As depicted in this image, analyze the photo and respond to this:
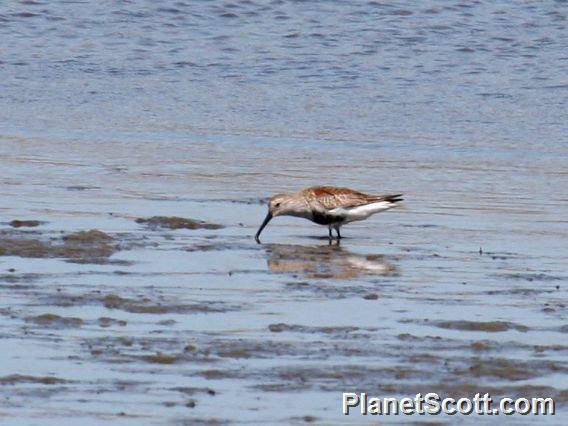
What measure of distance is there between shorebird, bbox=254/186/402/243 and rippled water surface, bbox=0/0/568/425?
0.21 metres

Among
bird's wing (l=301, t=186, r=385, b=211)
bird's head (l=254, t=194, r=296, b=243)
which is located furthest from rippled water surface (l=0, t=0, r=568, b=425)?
bird's wing (l=301, t=186, r=385, b=211)

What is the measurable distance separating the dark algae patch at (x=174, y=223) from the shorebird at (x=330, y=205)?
1.65 feet

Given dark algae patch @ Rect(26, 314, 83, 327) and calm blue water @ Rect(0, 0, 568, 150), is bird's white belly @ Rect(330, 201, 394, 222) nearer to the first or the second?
dark algae patch @ Rect(26, 314, 83, 327)

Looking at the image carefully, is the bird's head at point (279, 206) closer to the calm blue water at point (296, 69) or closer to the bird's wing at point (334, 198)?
the bird's wing at point (334, 198)

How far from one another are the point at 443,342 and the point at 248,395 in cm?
150

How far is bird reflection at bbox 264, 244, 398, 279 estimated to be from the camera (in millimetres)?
10805

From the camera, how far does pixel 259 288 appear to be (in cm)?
1002

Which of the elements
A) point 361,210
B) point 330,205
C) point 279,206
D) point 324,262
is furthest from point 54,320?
point 361,210

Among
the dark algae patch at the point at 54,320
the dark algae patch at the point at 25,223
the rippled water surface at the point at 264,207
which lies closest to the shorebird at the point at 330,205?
the rippled water surface at the point at 264,207

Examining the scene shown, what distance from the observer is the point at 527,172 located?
15.8 meters

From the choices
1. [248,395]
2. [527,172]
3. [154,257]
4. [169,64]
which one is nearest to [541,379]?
[248,395]

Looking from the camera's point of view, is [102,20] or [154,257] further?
[102,20]

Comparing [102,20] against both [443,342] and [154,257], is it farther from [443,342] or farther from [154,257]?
[443,342]

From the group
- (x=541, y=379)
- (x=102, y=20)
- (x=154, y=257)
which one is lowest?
(x=102, y=20)
